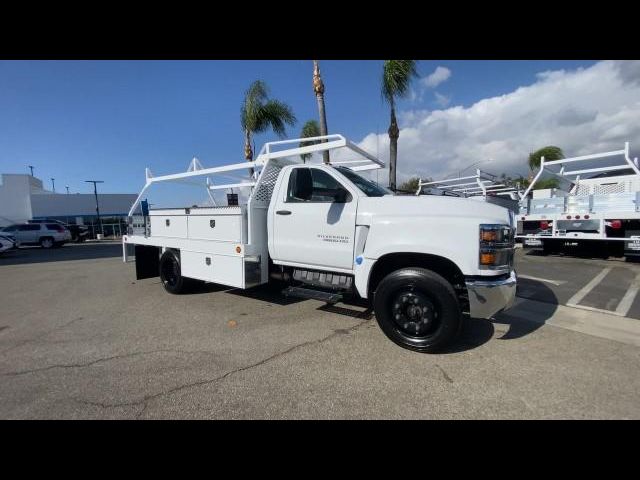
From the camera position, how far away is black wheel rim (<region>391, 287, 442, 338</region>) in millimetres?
3445

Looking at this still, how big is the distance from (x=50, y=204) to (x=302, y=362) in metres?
48.0

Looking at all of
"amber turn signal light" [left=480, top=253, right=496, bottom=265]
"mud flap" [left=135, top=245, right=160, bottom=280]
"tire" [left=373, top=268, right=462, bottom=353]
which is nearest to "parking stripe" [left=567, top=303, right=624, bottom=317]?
"amber turn signal light" [left=480, top=253, right=496, bottom=265]

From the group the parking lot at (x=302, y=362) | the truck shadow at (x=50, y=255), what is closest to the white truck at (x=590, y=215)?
the parking lot at (x=302, y=362)

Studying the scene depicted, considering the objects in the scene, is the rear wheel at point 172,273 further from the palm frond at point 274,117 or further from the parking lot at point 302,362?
the palm frond at point 274,117

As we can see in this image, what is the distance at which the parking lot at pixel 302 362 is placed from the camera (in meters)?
2.54

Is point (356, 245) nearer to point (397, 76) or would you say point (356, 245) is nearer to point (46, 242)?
point (397, 76)

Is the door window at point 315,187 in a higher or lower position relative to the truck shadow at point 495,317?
higher

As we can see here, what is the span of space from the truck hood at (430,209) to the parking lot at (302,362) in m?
1.47

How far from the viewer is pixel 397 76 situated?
11250 millimetres

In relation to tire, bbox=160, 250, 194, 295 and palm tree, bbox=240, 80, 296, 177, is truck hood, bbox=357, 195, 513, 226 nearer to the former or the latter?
tire, bbox=160, 250, 194, 295
